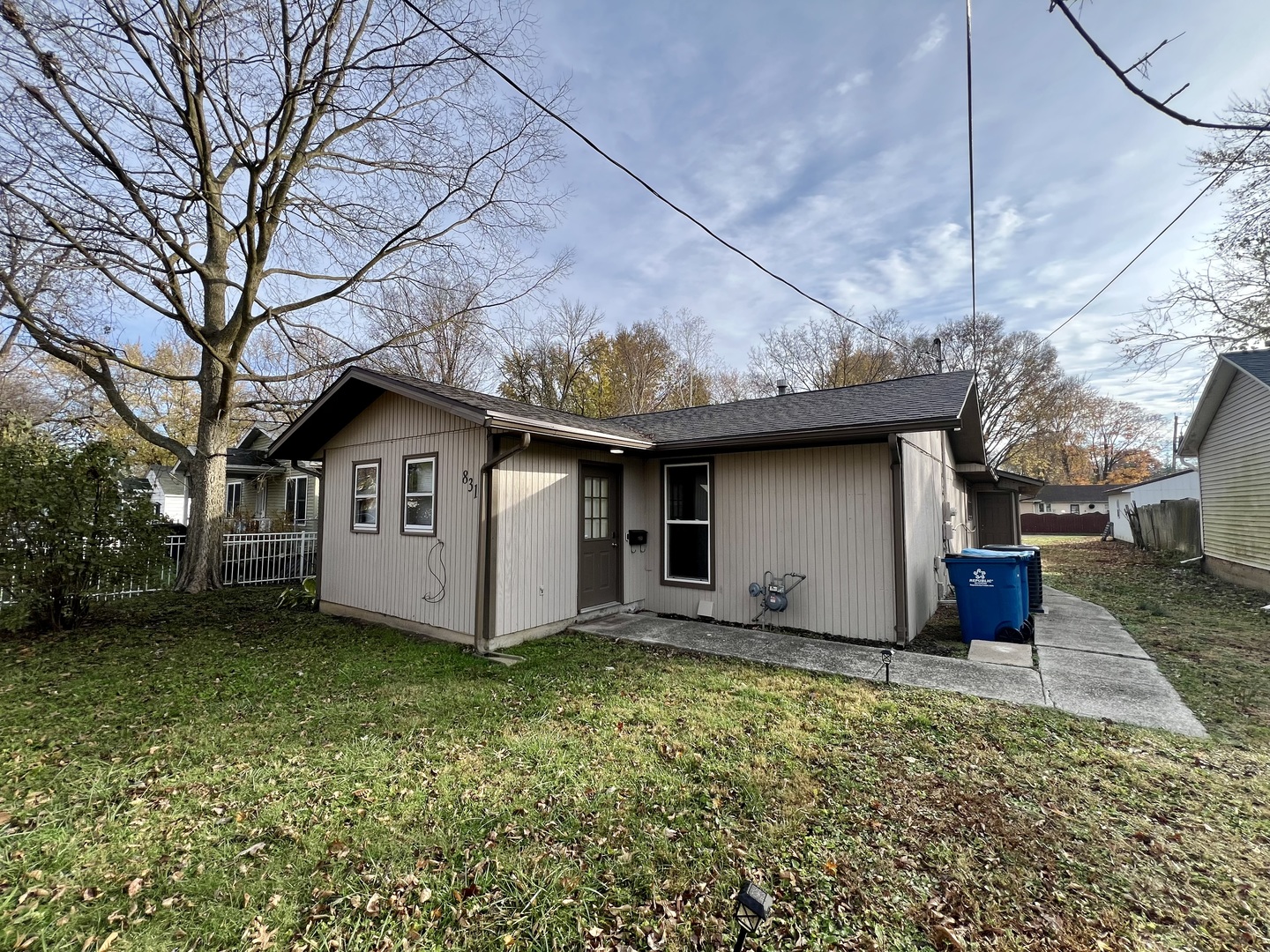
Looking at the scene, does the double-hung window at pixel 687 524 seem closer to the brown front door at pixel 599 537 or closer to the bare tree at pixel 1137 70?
the brown front door at pixel 599 537

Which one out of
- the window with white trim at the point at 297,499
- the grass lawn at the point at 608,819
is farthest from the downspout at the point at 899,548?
the window with white trim at the point at 297,499

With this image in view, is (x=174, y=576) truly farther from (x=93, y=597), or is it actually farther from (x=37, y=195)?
(x=37, y=195)

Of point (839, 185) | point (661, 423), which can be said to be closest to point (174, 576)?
point (661, 423)

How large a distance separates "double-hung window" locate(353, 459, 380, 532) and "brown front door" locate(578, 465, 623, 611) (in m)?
2.97

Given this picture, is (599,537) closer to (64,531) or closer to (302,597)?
(302,597)

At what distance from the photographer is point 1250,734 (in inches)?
141

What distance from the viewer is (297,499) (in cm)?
→ 1844

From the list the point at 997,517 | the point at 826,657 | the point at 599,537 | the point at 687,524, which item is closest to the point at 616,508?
the point at 599,537

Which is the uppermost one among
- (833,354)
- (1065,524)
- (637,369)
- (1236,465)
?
(833,354)

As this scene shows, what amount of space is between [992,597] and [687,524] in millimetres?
3818

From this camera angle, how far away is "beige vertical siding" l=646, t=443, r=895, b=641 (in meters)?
6.00

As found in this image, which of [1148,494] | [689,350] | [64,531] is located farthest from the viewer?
[689,350]

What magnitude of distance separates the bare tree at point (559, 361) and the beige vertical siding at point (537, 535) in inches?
633

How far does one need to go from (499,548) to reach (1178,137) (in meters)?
7.37
